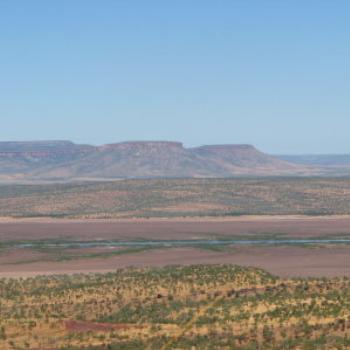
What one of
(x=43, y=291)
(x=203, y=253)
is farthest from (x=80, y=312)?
(x=203, y=253)

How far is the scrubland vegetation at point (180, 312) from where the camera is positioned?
4084 centimetres

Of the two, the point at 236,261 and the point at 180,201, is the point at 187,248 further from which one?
the point at 180,201

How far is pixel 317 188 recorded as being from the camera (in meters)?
194

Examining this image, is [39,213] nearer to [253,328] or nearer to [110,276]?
[110,276]

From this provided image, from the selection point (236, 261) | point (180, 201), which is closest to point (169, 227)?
point (236, 261)

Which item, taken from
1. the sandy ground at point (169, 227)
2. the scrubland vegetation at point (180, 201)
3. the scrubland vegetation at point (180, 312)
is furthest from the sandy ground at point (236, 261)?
the scrubland vegetation at point (180, 201)

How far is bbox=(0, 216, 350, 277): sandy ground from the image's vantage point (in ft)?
Result: 256

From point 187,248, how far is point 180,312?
1813 inches

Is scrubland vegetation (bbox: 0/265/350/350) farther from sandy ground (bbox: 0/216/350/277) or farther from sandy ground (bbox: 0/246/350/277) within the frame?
sandy ground (bbox: 0/216/350/277)

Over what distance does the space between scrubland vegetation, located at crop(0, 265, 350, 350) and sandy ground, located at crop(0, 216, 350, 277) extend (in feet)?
47.8

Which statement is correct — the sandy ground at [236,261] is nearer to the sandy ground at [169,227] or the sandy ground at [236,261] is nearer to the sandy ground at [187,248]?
the sandy ground at [187,248]

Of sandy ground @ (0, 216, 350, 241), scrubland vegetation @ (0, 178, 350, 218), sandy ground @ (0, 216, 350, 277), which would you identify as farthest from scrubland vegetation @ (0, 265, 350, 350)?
scrubland vegetation @ (0, 178, 350, 218)

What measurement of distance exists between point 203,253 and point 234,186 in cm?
10842

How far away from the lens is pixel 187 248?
9431cm
